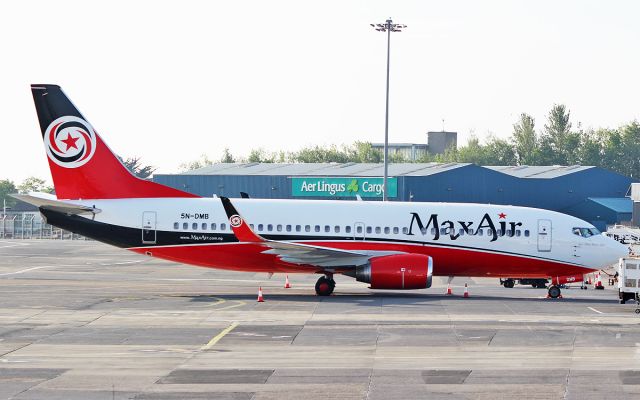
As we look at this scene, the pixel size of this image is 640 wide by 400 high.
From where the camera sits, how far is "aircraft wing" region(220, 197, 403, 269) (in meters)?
42.1

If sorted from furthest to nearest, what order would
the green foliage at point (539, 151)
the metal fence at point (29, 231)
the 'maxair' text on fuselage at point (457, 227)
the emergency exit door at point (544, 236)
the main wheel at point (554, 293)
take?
1. the green foliage at point (539, 151)
2. the metal fence at point (29, 231)
3. the main wheel at point (554, 293)
4. the emergency exit door at point (544, 236)
5. the 'maxair' text on fuselage at point (457, 227)

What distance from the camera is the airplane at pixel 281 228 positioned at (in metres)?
44.1

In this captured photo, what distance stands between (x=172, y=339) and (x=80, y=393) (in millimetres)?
8219

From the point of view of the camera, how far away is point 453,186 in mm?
93375

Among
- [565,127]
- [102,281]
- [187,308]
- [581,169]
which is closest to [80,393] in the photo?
[187,308]

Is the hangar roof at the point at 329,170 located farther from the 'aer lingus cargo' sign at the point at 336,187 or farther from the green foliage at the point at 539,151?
the green foliage at the point at 539,151

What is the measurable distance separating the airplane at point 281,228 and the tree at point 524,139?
13405cm

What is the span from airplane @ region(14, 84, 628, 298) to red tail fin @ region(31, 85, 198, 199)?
0.14 feet

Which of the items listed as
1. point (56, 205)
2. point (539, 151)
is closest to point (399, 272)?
point (56, 205)

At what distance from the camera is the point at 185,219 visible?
146 ft

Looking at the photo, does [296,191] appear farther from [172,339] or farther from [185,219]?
[172,339]

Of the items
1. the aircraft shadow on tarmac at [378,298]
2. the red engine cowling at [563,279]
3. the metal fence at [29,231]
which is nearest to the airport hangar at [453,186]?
the metal fence at [29,231]

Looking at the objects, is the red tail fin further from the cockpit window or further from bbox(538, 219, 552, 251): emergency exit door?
the cockpit window

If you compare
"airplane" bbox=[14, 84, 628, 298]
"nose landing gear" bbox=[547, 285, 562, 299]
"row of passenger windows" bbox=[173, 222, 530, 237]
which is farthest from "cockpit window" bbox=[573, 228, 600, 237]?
"row of passenger windows" bbox=[173, 222, 530, 237]
